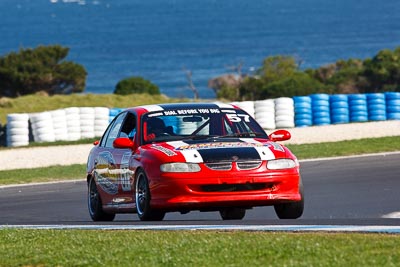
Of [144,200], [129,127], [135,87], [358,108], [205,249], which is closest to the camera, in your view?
[205,249]

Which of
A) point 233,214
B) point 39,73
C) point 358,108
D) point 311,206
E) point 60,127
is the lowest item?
point 39,73

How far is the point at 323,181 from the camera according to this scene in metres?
20.8

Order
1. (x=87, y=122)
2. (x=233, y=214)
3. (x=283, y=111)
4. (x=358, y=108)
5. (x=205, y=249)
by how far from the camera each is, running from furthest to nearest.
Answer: (x=358, y=108), (x=283, y=111), (x=87, y=122), (x=233, y=214), (x=205, y=249)

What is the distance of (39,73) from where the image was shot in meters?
68.6

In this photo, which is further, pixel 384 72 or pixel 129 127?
pixel 384 72

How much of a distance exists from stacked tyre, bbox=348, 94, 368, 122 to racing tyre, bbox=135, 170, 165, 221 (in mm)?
23336

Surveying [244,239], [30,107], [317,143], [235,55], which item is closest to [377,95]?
[317,143]

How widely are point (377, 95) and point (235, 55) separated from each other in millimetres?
122179

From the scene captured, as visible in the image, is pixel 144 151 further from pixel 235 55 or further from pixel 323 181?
pixel 235 55

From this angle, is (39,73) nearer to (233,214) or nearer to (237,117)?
(233,214)

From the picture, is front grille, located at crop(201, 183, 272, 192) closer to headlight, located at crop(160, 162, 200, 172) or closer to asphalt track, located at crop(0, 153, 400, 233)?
headlight, located at crop(160, 162, 200, 172)

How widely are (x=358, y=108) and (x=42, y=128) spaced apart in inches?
375

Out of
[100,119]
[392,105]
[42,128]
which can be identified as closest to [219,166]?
[42,128]

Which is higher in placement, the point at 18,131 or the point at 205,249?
the point at 205,249
